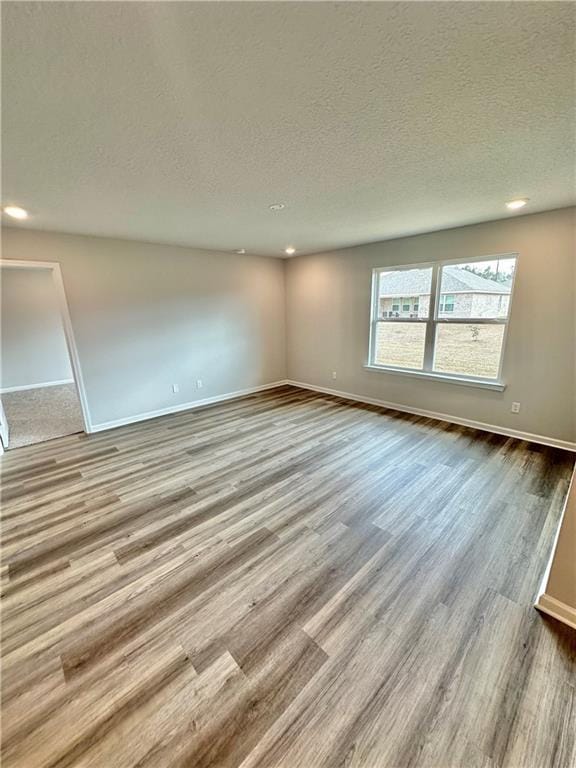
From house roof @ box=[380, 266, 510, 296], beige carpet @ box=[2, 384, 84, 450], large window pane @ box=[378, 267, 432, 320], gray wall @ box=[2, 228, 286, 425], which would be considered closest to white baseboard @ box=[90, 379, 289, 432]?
gray wall @ box=[2, 228, 286, 425]

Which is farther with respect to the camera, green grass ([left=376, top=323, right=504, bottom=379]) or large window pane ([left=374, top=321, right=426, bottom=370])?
large window pane ([left=374, top=321, right=426, bottom=370])

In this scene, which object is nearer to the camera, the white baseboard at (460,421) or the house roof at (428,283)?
the white baseboard at (460,421)

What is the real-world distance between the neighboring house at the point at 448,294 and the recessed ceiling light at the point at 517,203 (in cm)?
83

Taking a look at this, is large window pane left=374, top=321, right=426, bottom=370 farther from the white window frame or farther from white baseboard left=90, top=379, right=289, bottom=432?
white baseboard left=90, top=379, right=289, bottom=432

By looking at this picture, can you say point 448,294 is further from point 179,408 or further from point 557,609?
point 179,408

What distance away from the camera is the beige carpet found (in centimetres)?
396

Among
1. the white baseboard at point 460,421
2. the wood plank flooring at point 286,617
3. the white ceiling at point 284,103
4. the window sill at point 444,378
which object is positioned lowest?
the wood plank flooring at point 286,617

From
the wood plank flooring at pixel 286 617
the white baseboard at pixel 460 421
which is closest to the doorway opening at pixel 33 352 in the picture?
the wood plank flooring at pixel 286 617

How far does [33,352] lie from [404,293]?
7490 mm

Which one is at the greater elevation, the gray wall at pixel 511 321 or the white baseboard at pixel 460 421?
the gray wall at pixel 511 321

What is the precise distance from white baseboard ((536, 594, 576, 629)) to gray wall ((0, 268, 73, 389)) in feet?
26.1

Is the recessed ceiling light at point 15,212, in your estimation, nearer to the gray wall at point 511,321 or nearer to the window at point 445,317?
the gray wall at point 511,321

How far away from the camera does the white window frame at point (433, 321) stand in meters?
3.57

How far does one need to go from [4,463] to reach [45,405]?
7.73 feet
